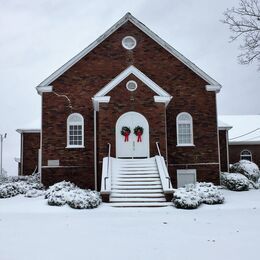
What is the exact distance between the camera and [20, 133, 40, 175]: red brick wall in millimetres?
30031

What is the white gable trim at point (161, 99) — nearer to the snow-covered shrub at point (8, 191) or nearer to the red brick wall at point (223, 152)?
the red brick wall at point (223, 152)

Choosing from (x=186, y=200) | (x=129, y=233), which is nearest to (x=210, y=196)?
(x=186, y=200)

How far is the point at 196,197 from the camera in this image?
A: 1673cm

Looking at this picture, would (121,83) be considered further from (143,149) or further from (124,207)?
(124,207)

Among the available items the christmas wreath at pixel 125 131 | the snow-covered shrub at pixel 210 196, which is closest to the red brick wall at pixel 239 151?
the christmas wreath at pixel 125 131

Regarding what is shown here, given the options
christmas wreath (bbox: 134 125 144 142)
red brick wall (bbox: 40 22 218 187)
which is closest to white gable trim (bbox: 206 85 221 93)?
red brick wall (bbox: 40 22 218 187)

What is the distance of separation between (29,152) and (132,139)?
1073 centimetres

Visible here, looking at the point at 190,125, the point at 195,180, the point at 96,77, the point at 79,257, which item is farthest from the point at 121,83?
the point at 79,257

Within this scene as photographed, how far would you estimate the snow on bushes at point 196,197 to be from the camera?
1625 centimetres

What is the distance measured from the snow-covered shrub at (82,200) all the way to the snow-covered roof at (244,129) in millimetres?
21376

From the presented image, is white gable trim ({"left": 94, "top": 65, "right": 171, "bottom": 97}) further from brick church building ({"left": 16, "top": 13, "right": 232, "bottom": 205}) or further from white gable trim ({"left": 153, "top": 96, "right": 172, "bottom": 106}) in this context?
brick church building ({"left": 16, "top": 13, "right": 232, "bottom": 205})

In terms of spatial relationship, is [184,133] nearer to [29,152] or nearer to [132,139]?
[132,139]

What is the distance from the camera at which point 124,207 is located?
16.9 metres

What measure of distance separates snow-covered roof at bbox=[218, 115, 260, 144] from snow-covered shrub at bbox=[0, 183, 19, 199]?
20952 millimetres
